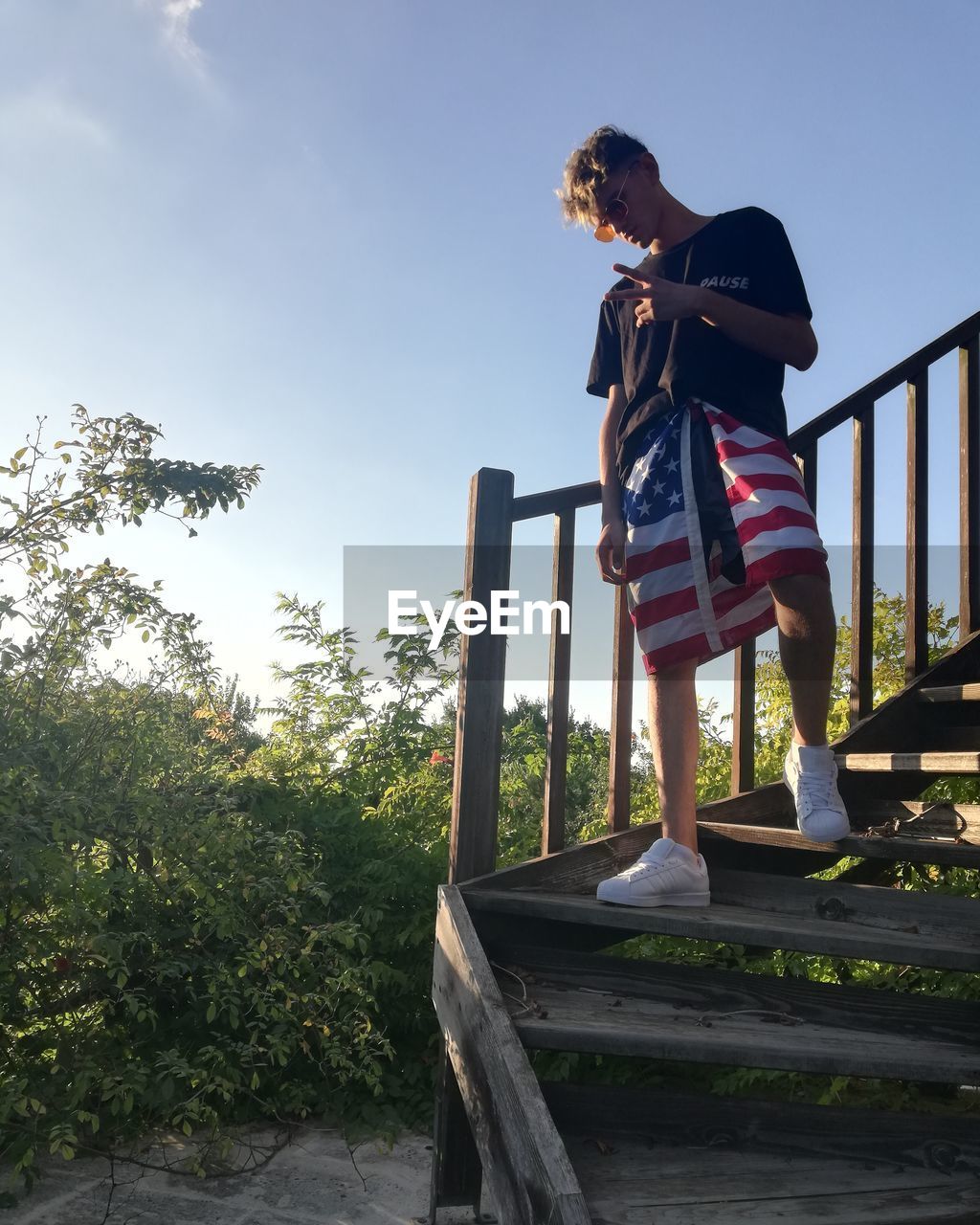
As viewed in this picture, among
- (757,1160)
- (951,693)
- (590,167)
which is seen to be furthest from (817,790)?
(590,167)

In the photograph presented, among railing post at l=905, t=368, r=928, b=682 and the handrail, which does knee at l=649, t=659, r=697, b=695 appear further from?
railing post at l=905, t=368, r=928, b=682

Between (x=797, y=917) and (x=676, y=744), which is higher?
(x=676, y=744)

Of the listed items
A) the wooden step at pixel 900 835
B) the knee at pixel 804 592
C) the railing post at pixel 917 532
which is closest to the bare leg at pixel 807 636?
the knee at pixel 804 592

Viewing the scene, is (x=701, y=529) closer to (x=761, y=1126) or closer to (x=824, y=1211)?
(x=761, y=1126)

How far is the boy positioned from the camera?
2.02 meters

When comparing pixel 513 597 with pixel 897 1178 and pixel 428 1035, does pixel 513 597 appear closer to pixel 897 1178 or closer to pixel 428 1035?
pixel 897 1178

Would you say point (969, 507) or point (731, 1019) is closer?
point (731, 1019)

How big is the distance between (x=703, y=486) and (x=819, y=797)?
27.5 inches

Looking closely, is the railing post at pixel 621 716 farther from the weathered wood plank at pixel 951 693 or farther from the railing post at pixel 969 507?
the railing post at pixel 969 507

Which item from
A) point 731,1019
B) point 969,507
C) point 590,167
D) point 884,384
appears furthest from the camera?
point 969,507

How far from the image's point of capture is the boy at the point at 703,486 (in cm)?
202

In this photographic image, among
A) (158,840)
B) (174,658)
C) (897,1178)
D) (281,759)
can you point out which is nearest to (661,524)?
(897,1178)

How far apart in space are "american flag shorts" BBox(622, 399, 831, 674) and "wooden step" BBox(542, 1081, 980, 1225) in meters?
0.87

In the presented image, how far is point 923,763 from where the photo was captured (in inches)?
93.4
